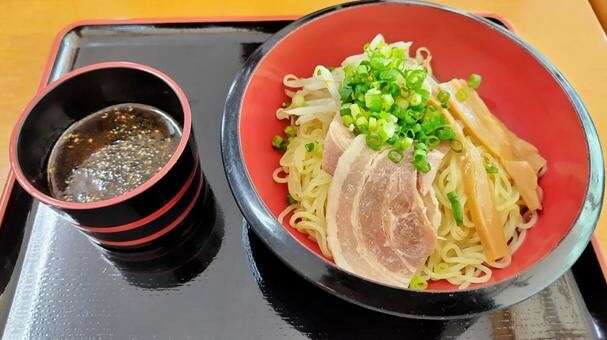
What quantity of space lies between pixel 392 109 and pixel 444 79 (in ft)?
1.34

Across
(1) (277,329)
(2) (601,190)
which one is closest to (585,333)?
(2) (601,190)

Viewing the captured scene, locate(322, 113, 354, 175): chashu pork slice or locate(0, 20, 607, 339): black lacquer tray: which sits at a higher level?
locate(322, 113, 354, 175): chashu pork slice

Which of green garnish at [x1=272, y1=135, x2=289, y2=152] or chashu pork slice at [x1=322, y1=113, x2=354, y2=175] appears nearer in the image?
chashu pork slice at [x1=322, y1=113, x2=354, y2=175]

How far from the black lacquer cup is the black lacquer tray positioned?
94 millimetres

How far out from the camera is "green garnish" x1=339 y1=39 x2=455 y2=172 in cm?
130

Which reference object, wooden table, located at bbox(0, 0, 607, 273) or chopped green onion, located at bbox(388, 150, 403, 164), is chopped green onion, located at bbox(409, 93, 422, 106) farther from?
wooden table, located at bbox(0, 0, 607, 273)

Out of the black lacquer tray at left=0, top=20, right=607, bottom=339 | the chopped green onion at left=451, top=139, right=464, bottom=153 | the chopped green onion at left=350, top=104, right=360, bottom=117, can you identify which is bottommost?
the black lacquer tray at left=0, top=20, right=607, bottom=339

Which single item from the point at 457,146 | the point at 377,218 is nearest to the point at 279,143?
the point at 377,218

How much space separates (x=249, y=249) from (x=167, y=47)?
80 cm

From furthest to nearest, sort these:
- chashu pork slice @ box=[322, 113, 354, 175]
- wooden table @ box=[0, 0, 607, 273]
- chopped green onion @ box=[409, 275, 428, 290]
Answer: wooden table @ box=[0, 0, 607, 273] < chashu pork slice @ box=[322, 113, 354, 175] < chopped green onion @ box=[409, 275, 428, 290]

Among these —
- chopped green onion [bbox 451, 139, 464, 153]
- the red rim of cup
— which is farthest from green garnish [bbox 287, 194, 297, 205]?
chopped green onion [bbox 451, 139, 464, 153]

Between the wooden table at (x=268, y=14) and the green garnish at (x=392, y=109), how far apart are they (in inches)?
25.7

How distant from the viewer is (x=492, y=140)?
1.44 metres

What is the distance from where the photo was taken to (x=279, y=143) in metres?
1.47
